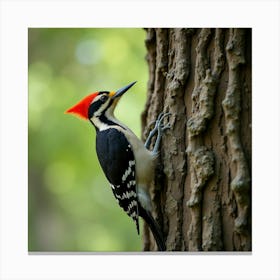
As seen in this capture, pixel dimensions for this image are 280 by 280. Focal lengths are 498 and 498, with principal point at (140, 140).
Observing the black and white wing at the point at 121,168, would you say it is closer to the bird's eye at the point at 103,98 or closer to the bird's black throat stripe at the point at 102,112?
the bird's black throat stripe at the point at 102,112

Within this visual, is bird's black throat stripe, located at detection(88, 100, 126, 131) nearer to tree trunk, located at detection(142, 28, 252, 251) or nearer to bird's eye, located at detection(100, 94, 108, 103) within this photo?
bird's eye, located at detection(100, 94, 108, 103)

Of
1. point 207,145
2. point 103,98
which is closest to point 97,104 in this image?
point 103,98

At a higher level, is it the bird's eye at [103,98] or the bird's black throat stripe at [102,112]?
the bird's eye at [103,98]

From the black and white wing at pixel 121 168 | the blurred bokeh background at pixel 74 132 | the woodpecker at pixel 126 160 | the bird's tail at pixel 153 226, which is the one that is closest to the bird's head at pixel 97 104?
the woodpecker at pixel 126 160

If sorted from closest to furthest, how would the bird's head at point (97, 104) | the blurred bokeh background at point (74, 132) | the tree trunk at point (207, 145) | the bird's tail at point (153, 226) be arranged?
1. the tree trunk at point (207, 145)
2. the bird's tail at point (153, 226)
3. the bird's head at point (97, 104)
4. the blurred bokeh background at point (74, 132)

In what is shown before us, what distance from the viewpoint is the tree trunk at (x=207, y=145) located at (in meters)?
2.55

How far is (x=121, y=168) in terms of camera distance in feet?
9.30

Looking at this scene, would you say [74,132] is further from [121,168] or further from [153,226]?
[153,226]

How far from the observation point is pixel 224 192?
2.57 m

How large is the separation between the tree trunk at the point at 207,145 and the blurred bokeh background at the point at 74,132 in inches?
22.3

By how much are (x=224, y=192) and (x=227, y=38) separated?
0.81 m

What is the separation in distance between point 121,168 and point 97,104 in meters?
0.40

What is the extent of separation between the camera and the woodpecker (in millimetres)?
2812
